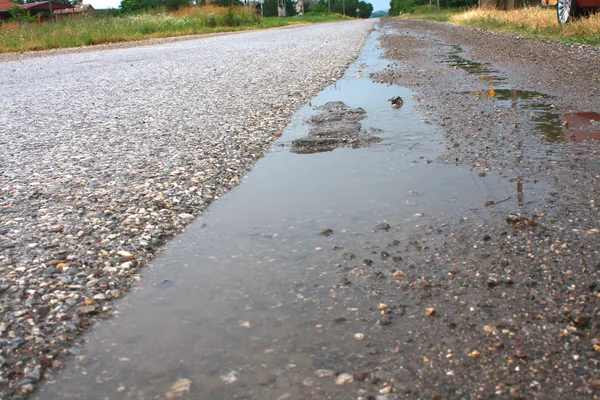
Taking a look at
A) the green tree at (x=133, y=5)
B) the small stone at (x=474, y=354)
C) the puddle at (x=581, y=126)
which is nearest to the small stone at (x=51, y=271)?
the small stone at (x=474, y=354)

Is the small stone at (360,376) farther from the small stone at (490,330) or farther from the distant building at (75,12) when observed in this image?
the distant building at (75,12)

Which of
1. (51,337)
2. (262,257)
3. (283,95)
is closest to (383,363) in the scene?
(262,257)

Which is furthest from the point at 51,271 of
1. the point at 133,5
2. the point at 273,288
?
the point at 133,5

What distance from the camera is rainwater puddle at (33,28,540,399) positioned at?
6.06ft

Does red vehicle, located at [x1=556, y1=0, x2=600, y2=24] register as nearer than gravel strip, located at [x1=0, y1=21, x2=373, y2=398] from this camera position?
No

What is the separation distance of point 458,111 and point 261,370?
4.54 m

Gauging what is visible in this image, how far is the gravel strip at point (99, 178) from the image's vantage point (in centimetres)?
230

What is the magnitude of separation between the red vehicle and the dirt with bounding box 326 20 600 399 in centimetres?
1129

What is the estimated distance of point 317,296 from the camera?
2.32m

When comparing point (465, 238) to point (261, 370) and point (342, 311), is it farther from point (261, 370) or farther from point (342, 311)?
point (261, 370)

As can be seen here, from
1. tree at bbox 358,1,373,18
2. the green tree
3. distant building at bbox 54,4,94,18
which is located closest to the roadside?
distant building at bbox 54,4,94,18

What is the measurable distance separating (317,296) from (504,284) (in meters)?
0.76

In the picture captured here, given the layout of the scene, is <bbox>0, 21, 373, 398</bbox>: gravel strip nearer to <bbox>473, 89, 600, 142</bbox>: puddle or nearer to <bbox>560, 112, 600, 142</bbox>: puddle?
<bbox>473, 89, 600, 142</bbox>: puddle

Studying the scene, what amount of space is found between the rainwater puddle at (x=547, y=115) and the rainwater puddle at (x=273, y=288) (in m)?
1.17
